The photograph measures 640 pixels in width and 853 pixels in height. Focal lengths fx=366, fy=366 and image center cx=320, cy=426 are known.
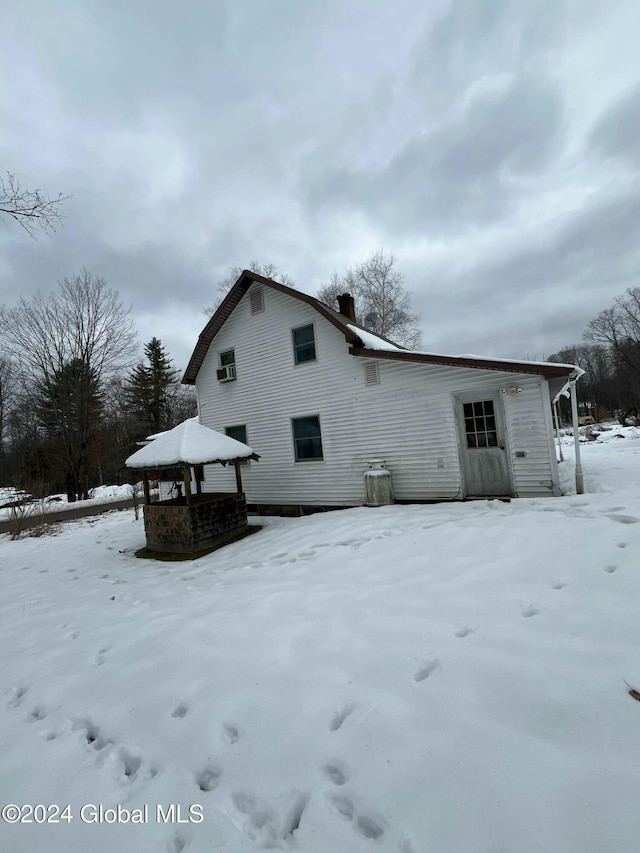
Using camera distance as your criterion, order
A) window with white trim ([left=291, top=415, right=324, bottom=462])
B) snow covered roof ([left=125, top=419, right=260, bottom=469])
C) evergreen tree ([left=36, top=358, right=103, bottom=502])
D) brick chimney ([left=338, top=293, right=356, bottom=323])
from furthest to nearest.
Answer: evergreen tree ([left=36, top=358, right=103, bottom=502])
brick chimney ([left=338, top=293, right=356, bottom=323])
window with white trim ([left=291, top=415, right=324, bottom=462])
snow covered roof ([left=125, top=419, right=260, bottom=469])

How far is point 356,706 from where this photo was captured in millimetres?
2389

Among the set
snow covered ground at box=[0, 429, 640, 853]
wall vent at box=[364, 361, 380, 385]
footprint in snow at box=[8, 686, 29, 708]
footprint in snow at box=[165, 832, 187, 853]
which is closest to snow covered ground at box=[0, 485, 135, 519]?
snow covered ground at box=[0, 429, 640, 853]

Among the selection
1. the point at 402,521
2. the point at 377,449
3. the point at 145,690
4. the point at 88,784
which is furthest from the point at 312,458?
the point at 88,784

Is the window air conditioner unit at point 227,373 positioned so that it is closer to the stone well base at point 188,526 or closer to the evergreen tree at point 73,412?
the stone well base at point 188,526

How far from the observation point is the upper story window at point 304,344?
10.4 metres

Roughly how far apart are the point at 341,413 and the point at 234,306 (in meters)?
5.14

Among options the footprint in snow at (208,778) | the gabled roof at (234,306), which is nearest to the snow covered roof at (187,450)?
the gabled roof at (234,306)

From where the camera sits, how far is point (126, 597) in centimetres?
523

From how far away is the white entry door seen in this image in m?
7.91

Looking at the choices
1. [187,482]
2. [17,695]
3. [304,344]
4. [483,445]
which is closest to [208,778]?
[17,695]

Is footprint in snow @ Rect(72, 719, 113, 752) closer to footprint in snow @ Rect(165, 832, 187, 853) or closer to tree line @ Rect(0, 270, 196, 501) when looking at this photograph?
footprint in snow @ Rect(165, 832, 187, 853)

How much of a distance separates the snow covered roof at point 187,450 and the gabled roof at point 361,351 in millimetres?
3908

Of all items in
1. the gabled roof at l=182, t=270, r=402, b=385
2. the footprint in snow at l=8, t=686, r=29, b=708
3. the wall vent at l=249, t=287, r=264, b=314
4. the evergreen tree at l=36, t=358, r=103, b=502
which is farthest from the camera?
the evergreen tree at l=36, t=358, r=103, b=502

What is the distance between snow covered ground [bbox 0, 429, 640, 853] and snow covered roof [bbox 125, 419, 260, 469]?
3.14 m
